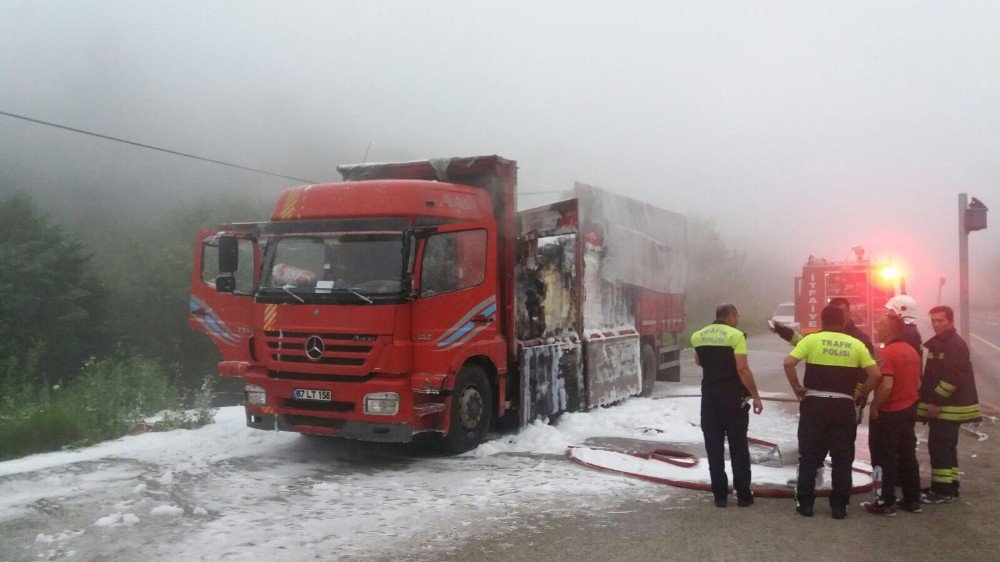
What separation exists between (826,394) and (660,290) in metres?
8.60

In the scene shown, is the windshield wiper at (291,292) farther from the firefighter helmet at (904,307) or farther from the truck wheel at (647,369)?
the truck wheel at (647,369)

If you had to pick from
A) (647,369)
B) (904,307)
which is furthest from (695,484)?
(647,369)

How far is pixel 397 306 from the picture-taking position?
793 cm

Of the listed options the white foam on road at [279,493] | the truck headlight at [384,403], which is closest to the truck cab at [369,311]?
the truck headlight at [384,403]

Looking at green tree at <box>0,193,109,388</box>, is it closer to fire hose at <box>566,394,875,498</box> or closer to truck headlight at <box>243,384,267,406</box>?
truck headlight at <box>243,384,267,406</box>

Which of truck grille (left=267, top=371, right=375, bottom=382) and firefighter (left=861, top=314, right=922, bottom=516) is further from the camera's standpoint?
truck grille (left=267, top=371, right=375, bottom=382)

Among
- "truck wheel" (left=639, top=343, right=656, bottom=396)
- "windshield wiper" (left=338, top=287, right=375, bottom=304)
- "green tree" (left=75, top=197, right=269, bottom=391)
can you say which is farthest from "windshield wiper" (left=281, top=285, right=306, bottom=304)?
"green tree" (left=75, top=197, right=269, bottom=391)

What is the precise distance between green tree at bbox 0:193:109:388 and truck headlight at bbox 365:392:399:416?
2680 cm

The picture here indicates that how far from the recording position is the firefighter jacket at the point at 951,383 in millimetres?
6746

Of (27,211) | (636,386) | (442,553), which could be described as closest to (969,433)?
(636,386)

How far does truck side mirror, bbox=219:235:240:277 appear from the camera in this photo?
8.80m

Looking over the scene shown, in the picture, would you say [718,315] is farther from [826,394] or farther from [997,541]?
[997,541]

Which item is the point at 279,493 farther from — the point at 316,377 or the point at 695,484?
the point at 695,484

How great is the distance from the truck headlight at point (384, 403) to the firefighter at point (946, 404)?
483 centimetres
